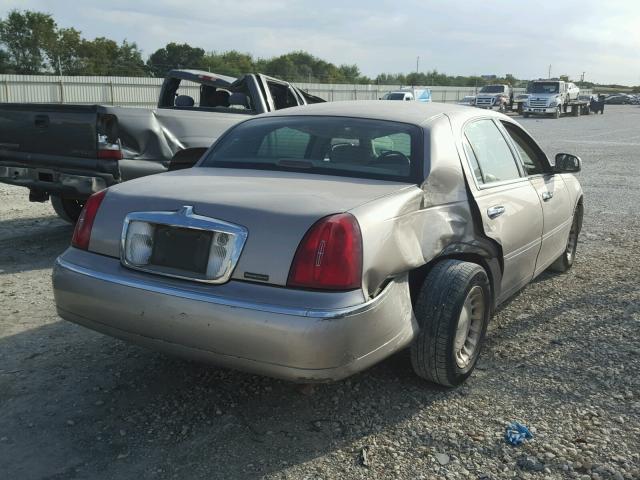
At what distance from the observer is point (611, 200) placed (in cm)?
999

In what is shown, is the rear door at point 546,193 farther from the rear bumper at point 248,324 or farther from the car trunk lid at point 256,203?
the rear bumper at point 248,324

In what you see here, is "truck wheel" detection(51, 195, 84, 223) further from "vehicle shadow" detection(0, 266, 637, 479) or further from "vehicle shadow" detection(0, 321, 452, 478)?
"vehicle shadow" detection(0, 321, 452, 478)

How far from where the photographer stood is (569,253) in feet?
19.3

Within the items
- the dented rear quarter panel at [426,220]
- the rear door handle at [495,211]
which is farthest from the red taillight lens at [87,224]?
the rear door handle at [495,211]

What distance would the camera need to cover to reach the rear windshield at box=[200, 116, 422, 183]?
11.5 feet

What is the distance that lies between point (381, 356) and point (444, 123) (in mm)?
1604

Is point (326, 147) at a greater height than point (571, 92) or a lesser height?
lesser

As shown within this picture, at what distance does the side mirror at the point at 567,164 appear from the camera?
5012 mm

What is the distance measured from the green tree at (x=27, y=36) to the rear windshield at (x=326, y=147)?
55.7 meters

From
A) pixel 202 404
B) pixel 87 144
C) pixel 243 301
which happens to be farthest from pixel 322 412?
pixel 87 144

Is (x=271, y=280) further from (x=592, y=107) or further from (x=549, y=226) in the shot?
(x=592, y=107)

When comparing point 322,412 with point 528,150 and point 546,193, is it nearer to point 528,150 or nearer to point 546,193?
point 546,193

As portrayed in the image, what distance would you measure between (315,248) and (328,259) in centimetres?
7

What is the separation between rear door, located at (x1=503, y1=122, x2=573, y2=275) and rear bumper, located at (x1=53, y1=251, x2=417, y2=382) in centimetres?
210
